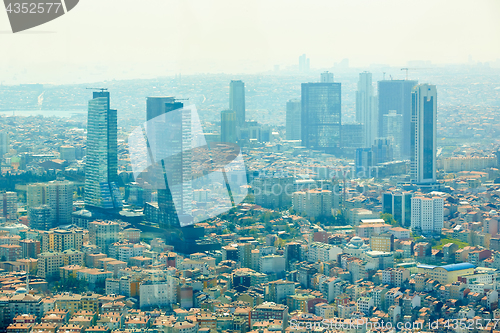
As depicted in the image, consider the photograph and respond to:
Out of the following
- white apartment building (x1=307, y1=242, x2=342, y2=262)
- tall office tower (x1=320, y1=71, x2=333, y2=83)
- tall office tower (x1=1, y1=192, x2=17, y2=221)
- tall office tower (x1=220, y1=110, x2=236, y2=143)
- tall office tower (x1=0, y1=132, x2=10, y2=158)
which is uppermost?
tall office tower (x1=320, y1=71, x2=333, y2=83)

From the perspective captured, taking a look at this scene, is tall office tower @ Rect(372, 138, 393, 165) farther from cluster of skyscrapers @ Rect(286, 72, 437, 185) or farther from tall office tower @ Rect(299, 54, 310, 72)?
tall office tower @ Rect(299, 54, 310, 72)

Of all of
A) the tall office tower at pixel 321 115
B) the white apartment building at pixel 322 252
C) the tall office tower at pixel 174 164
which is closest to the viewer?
the white apartment building at pixel 322 252

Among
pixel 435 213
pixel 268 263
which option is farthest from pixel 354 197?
pixel 268 263

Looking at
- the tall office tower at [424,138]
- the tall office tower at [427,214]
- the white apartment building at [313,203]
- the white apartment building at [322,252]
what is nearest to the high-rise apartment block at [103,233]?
the white apartment building at [322,252]

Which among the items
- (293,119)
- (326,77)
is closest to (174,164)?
(326,77)

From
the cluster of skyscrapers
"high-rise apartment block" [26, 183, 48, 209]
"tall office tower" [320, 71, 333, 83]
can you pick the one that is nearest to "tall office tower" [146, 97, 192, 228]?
"high-rise apartment block" [26, 183, 48, 209]

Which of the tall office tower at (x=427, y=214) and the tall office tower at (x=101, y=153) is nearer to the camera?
the tall office tower at (x=427, y=214)

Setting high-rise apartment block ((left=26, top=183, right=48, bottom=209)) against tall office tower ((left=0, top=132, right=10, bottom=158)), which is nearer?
high-rise apartment block ((left=26, top=183, right=48, bottom=209))

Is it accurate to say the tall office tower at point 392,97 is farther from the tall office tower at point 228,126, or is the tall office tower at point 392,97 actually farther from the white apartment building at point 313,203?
the white apartment building at point 313,203
